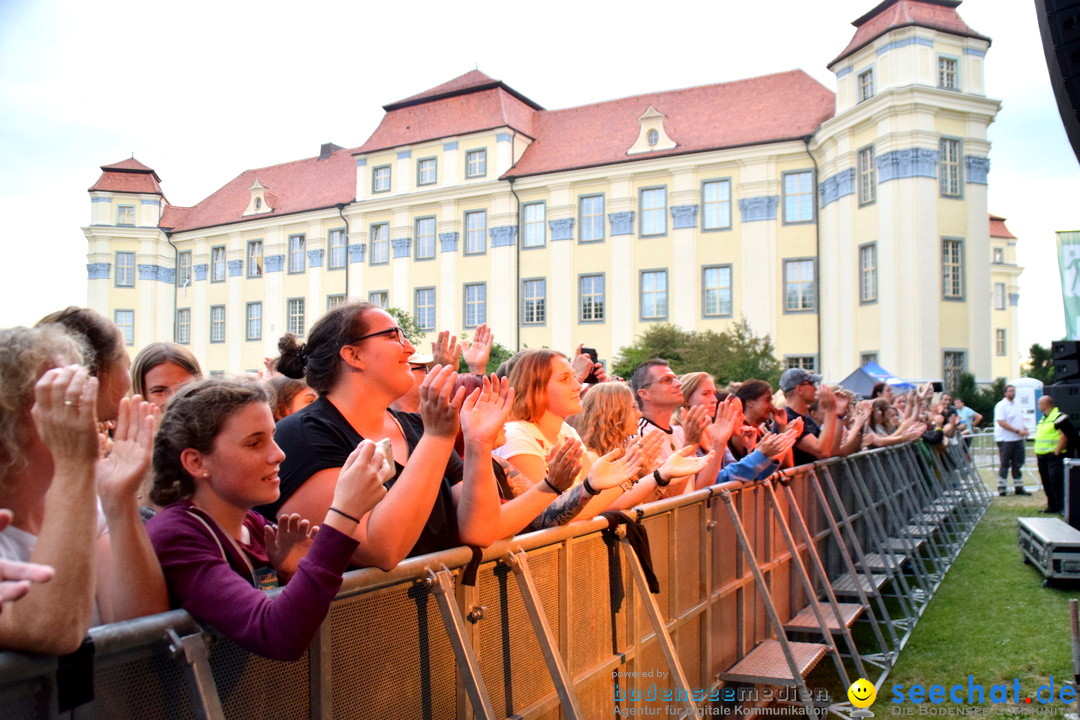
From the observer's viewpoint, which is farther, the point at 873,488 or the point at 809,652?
the point at 873,488

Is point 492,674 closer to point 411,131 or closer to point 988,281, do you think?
point 988,281

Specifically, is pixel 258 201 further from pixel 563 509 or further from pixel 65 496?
pixel 65 496

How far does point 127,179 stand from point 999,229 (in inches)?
2589

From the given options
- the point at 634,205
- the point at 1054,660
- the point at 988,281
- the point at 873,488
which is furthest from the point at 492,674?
the point at 634,205

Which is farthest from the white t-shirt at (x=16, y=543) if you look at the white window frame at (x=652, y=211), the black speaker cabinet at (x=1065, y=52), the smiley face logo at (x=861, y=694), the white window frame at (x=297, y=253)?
the white window frame at (x=297, y=253)

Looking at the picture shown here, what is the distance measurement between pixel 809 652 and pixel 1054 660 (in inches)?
102

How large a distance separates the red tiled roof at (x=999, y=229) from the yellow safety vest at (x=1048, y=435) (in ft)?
209

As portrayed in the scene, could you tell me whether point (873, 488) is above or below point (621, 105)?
below

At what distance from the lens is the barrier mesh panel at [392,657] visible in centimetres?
256

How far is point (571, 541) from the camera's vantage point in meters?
3.82

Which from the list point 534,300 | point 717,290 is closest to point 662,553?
point 717,290

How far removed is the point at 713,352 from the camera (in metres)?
34.2

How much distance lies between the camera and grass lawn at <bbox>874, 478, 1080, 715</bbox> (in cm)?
700

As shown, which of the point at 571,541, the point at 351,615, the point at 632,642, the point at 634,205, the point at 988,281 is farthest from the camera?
the point at 634,205
